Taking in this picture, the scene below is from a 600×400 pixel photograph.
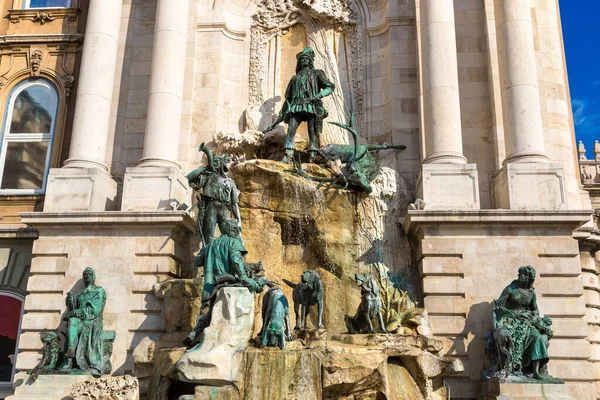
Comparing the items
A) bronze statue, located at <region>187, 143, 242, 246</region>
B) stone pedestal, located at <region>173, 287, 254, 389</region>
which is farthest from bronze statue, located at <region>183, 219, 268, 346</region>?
bronze statue, located at <region>187, 143, 242, 246</region>

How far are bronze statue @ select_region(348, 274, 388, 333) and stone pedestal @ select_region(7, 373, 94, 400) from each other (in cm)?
520

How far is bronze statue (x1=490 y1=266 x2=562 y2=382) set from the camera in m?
11.4

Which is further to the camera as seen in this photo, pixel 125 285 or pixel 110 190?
pixel 110 190

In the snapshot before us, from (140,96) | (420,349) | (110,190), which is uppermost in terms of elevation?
(140,96)

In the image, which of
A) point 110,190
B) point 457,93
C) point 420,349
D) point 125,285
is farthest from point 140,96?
point 420,349

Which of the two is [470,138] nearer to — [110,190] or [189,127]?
[189,127]

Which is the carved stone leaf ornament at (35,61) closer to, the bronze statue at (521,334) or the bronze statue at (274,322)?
the bronze statue at (274,322)

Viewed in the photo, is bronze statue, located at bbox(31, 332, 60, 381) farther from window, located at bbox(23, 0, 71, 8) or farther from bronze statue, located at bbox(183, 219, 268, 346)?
window, located at bbox(23, 0, 71, 8)

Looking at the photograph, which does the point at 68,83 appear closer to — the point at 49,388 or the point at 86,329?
the point at 86,329

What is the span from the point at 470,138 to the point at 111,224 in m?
8.78

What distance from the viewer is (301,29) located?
61.4 feet

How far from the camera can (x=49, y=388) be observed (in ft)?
39.0

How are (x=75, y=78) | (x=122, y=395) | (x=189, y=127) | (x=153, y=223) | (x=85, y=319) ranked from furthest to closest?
(x=75, y=78)
(x=189, y=127)
(x=153, y=223)
(x=85, y=319)
(x=122, y=395)

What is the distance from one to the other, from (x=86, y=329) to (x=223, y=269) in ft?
12.1
